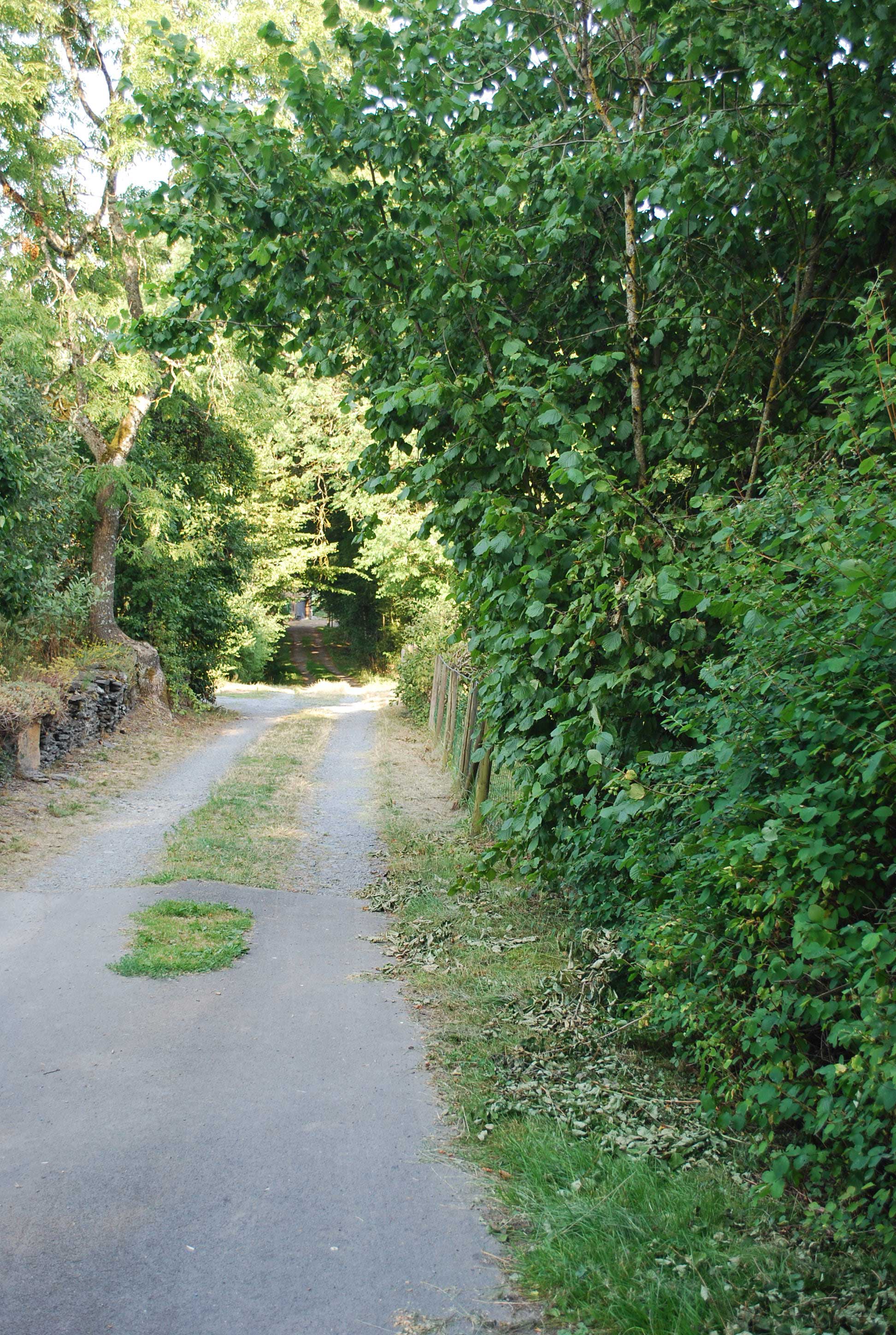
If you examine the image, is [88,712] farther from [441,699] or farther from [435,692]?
[435,692]

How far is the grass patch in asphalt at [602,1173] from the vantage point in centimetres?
299

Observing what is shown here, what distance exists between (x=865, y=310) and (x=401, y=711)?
829 inches

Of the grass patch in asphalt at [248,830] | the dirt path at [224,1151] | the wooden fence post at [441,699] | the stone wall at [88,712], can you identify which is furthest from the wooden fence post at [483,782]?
the stone wall at [88,712]

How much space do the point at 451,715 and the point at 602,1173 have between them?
1144 cm

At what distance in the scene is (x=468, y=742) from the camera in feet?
40.3

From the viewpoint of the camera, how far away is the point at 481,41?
6219 mm

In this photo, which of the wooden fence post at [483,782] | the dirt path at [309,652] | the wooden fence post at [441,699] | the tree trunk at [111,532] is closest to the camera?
the wooden fence post at [483,782]

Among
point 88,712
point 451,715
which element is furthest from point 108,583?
point 451,715

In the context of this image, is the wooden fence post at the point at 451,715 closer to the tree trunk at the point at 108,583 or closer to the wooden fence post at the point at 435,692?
the wooden fence post at the point at 435,692

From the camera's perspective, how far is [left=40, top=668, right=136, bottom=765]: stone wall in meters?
13.6

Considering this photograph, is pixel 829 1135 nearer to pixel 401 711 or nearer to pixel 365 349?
pixel 365 349

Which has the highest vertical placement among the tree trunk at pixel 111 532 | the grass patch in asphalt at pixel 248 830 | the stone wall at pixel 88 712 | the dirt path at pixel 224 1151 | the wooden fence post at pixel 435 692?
the tree trunk at pixel 111 532

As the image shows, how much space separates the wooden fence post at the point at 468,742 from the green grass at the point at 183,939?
191 inches

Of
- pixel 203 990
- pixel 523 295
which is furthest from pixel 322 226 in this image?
pixel 203 990
